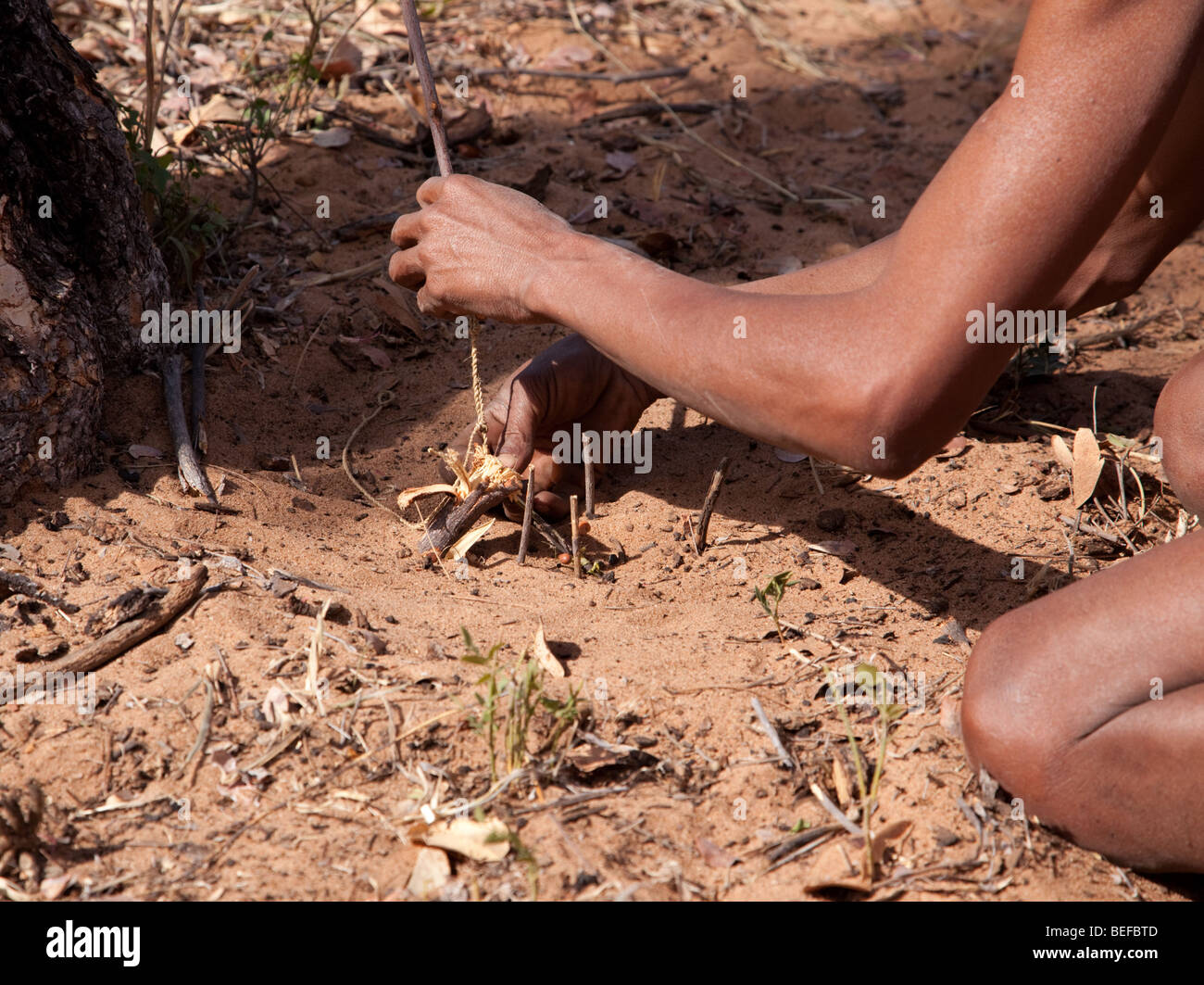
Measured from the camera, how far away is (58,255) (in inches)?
94.1

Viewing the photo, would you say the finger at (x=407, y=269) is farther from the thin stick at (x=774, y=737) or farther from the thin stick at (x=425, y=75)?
the thin stick at (x=774, y=737)

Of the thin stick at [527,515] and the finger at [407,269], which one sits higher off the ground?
the finger at [407,269]

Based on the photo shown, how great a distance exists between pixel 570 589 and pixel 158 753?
92 cm

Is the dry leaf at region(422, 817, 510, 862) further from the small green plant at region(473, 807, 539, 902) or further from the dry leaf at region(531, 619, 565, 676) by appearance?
the dry leaf at region(531, 619, 565, 676)

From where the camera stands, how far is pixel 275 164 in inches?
142

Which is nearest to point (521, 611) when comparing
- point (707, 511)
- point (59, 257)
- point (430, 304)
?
point (707, 511)

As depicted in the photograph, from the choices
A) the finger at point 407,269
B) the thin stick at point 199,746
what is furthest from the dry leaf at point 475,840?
the finger at point 407,269

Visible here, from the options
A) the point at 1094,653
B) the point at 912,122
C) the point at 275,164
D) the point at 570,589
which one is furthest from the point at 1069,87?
the point at 912,122

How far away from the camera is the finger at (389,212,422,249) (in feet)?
7.04

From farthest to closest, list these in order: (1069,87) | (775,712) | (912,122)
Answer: (912,122)
(775,712)
(1069,87)

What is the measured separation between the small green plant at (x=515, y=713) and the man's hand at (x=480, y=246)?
2.19 ft

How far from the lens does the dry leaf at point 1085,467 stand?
260 cm

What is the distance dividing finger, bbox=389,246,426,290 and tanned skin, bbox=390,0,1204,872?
0.24 meters
